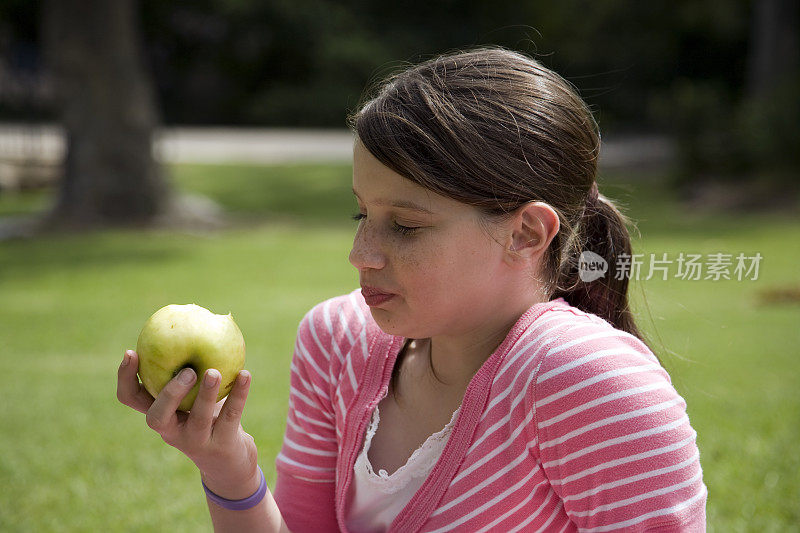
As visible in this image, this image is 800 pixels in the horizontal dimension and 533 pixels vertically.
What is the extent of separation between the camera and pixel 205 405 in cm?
178

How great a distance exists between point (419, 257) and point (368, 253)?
0.11 m

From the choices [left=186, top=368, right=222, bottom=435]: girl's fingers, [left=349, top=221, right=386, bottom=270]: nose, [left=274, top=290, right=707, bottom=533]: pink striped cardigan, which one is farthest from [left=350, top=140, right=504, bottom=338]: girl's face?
[left=186, top=368, right=222, bottom=435]: girl's fingers

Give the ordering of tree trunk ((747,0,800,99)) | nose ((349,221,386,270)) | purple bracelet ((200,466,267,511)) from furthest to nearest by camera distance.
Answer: tree trunk ((747,0,800,99)) → purple bracelet ((200,466,267,511)) → nose ((349,221,386,270))

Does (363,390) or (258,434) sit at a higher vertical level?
(363,390)

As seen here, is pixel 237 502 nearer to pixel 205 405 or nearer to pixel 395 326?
pixel 205 405

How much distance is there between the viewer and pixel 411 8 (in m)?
29.5

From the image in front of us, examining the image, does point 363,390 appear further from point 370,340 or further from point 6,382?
point 6,382

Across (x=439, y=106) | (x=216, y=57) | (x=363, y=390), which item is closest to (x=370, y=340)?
(x=363, y=390)

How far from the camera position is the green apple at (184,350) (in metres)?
1.89

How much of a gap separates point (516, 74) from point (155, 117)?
11548mm

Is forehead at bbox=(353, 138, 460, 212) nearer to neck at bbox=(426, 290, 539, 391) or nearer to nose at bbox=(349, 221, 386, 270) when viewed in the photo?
nose at bbox=(349, 221, 386, 270)

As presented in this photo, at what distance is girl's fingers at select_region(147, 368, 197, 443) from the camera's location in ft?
5.85

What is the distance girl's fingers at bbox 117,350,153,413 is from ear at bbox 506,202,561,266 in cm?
79

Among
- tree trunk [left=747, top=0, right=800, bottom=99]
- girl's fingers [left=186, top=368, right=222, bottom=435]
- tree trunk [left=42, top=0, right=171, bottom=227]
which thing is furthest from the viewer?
tree trunk [left=747, top=0, right=800, bottom=99]
